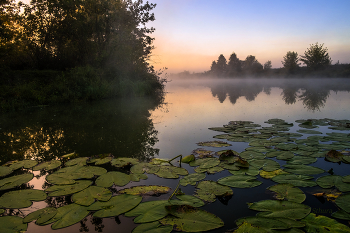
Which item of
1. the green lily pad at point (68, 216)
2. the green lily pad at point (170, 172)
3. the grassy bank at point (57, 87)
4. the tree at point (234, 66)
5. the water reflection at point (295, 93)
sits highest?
the tree at point (234, 66)

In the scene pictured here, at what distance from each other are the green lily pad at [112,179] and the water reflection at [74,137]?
0.82 meters

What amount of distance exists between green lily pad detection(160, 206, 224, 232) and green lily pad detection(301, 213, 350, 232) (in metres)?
0.73

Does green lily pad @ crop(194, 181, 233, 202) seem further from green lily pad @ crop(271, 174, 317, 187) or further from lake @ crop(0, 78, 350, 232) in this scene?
green lily pad @ crop(271, 174, 317, 187)

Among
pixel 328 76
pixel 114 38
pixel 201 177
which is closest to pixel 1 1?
pixel 114 38

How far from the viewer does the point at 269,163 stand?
3.04 m

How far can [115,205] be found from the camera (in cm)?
199

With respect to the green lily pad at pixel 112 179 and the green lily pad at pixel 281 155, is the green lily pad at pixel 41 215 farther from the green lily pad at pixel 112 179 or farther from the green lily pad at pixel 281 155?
the green lily pad at pixel 281 155

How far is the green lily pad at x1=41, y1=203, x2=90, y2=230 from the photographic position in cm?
174

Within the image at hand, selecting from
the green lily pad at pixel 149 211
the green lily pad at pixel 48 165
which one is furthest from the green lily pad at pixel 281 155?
the green lily pad at pixel 48 165

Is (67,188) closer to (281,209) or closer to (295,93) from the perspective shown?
(281,209)

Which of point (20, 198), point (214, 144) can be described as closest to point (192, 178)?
point (214, 144)

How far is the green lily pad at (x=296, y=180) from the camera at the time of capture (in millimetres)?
2408

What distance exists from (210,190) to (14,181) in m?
2.55

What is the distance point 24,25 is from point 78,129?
570 inches
